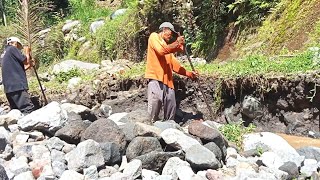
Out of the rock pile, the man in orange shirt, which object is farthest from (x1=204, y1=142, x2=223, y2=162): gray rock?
the man in orange shirt

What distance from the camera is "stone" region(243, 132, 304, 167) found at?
5539mm

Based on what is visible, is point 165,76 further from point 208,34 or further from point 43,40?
point 43,40

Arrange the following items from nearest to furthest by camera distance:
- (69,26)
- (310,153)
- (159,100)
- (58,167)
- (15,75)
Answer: (58,167)
(310,153)
(159,100)
(15,75)
(69,26)

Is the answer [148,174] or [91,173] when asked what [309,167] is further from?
[91,173]

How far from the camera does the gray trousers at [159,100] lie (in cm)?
748

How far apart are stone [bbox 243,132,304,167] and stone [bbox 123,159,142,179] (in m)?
1.73

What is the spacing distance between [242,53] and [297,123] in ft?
10.8

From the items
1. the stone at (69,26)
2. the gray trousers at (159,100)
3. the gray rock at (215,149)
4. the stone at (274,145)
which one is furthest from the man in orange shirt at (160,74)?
the stone at (69,26)

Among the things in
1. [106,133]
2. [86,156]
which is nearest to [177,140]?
[106,133]

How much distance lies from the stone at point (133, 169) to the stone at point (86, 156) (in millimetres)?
305

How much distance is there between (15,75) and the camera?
7.89 m

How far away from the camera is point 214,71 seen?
8.59 metres

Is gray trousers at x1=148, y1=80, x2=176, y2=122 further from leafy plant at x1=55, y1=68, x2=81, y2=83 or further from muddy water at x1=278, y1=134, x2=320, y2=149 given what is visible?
leafy plant at x1=55, y1=68, x2=81, y2=83

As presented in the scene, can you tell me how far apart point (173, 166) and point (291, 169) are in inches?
54.1
